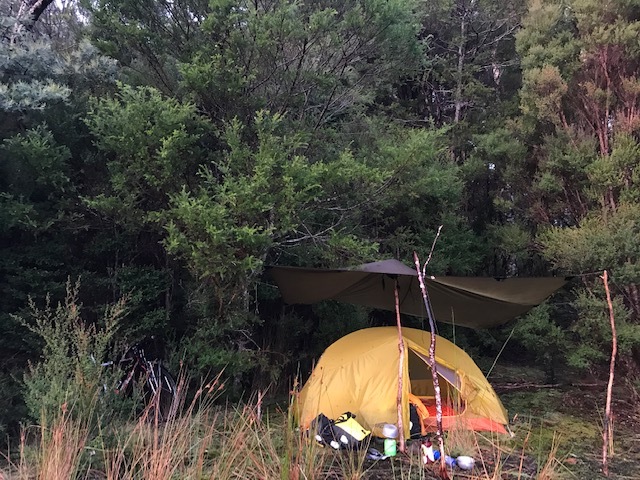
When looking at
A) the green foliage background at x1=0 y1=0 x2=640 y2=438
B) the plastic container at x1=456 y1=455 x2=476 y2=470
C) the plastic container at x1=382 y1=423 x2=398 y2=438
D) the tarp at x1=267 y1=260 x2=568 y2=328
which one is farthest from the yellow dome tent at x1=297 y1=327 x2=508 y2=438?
the green foliage background at x1=0 y1=0 x2=640 y2=438

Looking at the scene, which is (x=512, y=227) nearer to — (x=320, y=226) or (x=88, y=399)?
(x=320, y=226)

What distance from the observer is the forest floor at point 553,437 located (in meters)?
2.76

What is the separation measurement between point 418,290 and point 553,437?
1749 mm

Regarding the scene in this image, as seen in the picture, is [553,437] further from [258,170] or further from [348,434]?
[258,170]

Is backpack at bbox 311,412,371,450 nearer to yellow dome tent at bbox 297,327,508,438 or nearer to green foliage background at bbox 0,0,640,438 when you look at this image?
yellow dome tent at bbox 297,327,508,438

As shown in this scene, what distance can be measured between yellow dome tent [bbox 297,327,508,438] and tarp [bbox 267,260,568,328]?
1.35ft

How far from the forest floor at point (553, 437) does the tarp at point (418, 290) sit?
97 cm

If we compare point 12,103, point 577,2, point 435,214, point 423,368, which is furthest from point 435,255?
point 12,103

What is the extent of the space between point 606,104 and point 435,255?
99.4 inches

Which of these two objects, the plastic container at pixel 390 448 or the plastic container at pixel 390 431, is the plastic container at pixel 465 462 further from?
the plastic container at pixel 390 431

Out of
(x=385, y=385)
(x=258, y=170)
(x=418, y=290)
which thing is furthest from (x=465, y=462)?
(x=258, y=170)

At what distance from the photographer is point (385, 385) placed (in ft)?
12.4

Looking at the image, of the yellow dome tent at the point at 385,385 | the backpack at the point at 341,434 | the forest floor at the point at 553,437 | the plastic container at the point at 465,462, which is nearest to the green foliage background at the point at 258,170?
the forest floor at the point at 553,437

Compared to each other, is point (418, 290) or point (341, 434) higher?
point (418, 290)
